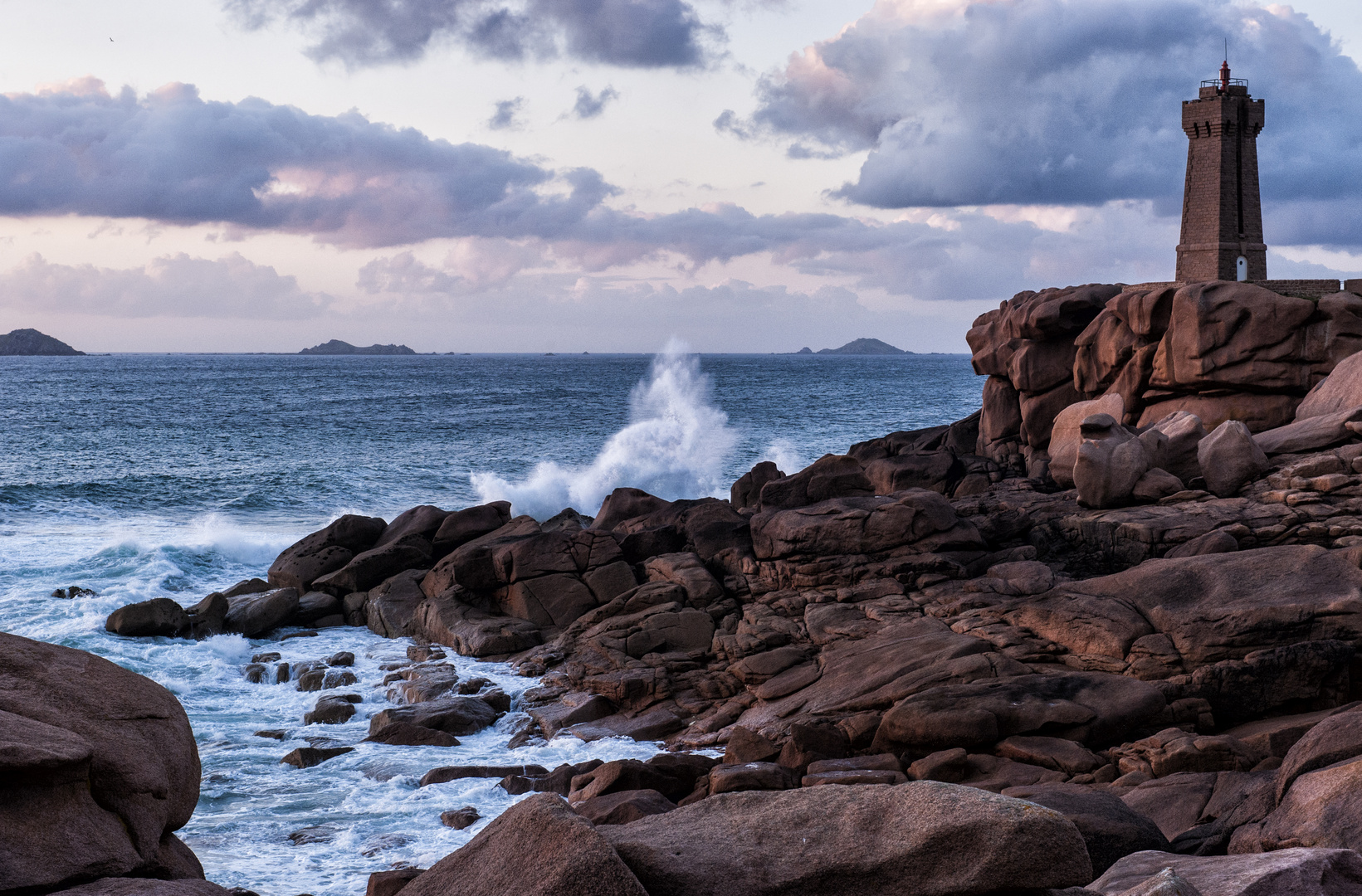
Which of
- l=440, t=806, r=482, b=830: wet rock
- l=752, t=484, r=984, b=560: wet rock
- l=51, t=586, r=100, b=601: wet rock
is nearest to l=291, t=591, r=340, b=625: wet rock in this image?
l=51, t=586, r=100, b=601: wet rock

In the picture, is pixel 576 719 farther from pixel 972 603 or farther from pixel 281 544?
pixel 281 544

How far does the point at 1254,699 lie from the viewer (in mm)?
14812

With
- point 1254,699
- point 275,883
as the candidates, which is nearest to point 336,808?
point 275,883

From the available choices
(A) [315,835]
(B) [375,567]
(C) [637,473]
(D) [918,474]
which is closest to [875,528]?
(D) [918,474]

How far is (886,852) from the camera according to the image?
583 cm

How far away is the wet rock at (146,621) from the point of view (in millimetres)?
24078

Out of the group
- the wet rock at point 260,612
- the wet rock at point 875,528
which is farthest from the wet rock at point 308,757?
the wet rock at point 875,528

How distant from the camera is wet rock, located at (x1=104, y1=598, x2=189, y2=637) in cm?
2408

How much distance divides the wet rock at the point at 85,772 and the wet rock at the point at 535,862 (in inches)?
88.8

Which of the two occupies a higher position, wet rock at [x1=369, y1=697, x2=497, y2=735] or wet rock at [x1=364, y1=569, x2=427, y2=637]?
wet rock at [x1=364, y1=569, x2=427, y2=637]

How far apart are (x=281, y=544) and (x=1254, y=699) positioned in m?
30.3

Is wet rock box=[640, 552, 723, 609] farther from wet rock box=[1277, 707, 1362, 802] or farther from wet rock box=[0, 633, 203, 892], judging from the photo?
wet rock box=[0, 633, 203, 892]

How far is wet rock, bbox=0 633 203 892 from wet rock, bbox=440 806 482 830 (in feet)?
21.0

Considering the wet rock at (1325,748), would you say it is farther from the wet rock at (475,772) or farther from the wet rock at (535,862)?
the wet rock at (475,772)
